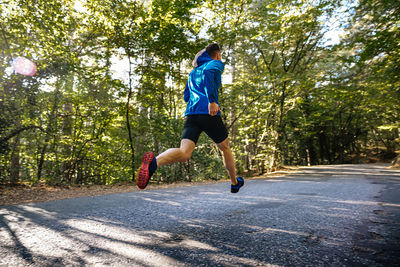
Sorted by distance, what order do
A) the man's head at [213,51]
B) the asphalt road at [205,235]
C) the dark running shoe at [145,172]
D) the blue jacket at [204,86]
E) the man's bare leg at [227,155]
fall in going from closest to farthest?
the asphalt road at [205,235]
the dark running shoe at [145,172]
the blue jacket at [204,86]
the man's bare leg at [227,155]
the man's head at [213,51]

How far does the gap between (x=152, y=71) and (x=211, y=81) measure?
6690mm

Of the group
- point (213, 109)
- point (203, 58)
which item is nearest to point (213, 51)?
point (203, 58)

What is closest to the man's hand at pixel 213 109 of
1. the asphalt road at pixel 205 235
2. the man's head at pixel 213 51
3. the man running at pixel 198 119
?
the man running at pixel 198 119

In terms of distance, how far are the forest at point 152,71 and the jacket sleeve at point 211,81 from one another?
6.14 meters

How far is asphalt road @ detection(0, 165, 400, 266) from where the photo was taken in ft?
5.31

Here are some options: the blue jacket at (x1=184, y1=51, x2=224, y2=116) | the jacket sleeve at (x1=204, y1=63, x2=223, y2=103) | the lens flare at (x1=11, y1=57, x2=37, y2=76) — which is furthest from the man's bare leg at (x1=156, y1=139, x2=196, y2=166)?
the lens flare at (x1=11, y1=57, x2=37, y2=76)

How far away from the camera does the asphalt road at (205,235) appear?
162 cm

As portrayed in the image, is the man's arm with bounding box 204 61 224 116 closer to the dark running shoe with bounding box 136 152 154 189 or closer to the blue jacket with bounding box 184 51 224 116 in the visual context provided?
the blue jacket with bounding box 184 51 224 116

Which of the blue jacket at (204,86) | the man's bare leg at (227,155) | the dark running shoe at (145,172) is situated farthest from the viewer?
the man's bare leg at (227,155)

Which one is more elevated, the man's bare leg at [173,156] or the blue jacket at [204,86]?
the blue jacket at [204,86]

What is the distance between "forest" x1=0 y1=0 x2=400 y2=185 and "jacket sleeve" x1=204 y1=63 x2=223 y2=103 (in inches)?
242

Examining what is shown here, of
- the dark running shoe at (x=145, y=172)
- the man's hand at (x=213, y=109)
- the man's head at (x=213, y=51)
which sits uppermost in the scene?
the man's head at (x=213, y=51)

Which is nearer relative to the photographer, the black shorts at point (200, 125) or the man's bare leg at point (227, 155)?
the black shorts at point (200, 125)

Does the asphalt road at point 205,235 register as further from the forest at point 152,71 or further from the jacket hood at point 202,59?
the forest at point 152,71
